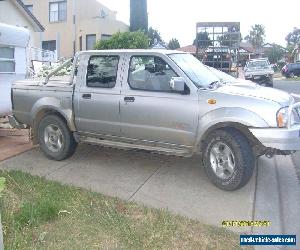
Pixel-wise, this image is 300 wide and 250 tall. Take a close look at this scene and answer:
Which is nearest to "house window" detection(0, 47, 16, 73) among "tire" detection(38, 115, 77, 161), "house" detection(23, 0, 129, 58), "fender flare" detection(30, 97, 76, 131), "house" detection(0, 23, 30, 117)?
"house" detection(0, 23, 30, 117)

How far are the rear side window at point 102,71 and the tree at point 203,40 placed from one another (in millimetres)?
15216

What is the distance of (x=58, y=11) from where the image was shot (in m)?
37.7

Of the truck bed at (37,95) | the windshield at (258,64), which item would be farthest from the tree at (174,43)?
the truck bed at (37,95)

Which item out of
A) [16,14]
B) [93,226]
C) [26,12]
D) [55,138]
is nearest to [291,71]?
[26,12]

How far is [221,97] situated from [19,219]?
9.83ft

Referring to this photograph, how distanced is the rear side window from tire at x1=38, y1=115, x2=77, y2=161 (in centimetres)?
88

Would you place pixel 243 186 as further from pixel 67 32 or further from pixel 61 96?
pixel 67 32

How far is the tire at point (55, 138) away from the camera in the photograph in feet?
24.1

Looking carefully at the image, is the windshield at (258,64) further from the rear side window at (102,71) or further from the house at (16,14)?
the rear side window at (102,71)

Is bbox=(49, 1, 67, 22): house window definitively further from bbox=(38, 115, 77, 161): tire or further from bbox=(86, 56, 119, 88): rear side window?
bbox=(86, 56, 119, 88): rear side window

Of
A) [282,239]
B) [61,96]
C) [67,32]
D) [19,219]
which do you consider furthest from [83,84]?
[67,32]

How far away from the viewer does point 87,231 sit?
→ 4730mm

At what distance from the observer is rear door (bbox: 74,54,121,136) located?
22.4 feet

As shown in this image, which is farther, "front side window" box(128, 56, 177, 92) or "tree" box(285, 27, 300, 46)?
"tree" box(285, 27, 300, 46)
